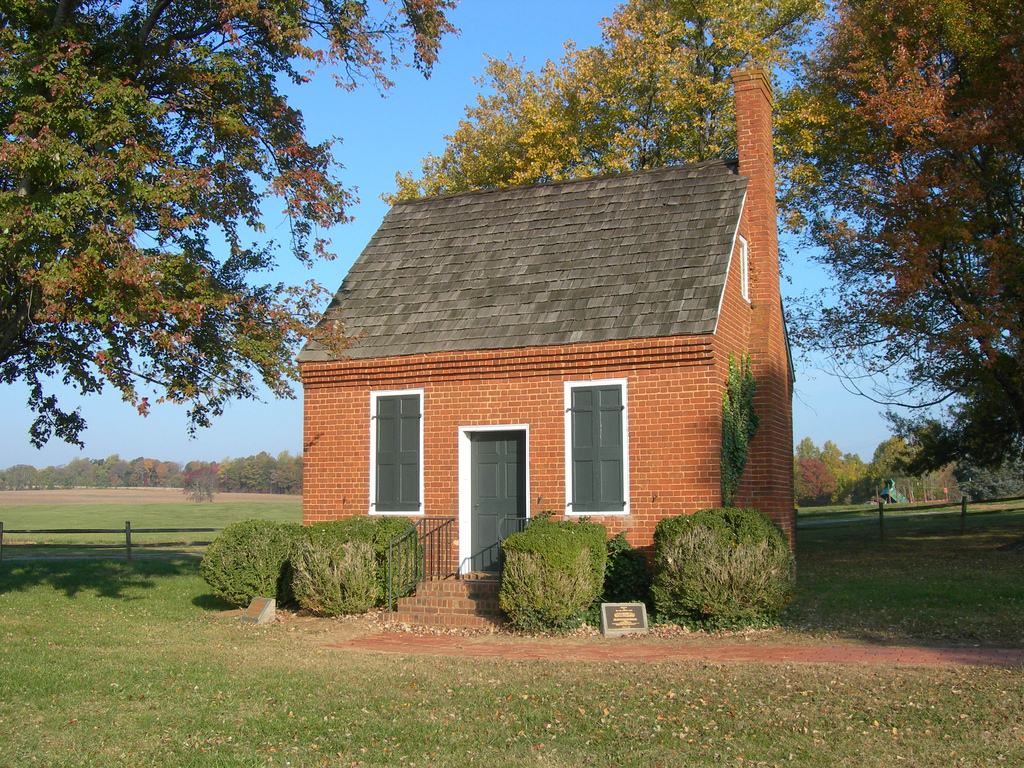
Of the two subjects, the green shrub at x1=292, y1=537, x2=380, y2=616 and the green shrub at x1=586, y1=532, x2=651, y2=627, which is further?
the green shrub at x1=292, y1=537, x2=380, y2=616

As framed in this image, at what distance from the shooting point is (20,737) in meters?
6.36

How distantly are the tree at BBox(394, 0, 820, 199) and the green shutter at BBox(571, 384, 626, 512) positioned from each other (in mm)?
13192

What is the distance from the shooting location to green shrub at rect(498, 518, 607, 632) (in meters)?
10.9

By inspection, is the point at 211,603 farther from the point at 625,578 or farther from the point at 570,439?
the point at 625,578

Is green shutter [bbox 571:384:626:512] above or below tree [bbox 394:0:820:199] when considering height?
below

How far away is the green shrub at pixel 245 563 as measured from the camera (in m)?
12.8

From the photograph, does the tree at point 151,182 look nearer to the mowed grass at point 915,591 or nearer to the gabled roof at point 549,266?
the gabled roof at point 549,266

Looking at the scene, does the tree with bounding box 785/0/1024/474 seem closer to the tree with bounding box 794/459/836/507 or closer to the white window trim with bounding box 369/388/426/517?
the white window trim with bounding box 369/388/426/517

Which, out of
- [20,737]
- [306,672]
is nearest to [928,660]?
[306,672]

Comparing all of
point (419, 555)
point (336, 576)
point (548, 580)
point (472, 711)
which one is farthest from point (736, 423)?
point (472, 711)

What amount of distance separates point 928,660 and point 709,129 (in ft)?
62.6

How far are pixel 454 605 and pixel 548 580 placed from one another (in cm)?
183

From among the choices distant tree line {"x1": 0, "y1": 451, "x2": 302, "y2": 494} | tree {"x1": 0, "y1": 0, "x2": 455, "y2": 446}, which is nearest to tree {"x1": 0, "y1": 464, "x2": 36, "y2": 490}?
distant tree line {"x1": 0, "y1": 451, "x2": 302, "y2": 494}

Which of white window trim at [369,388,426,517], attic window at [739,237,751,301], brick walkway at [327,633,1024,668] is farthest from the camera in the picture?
attic window at [739,237,751,301]
